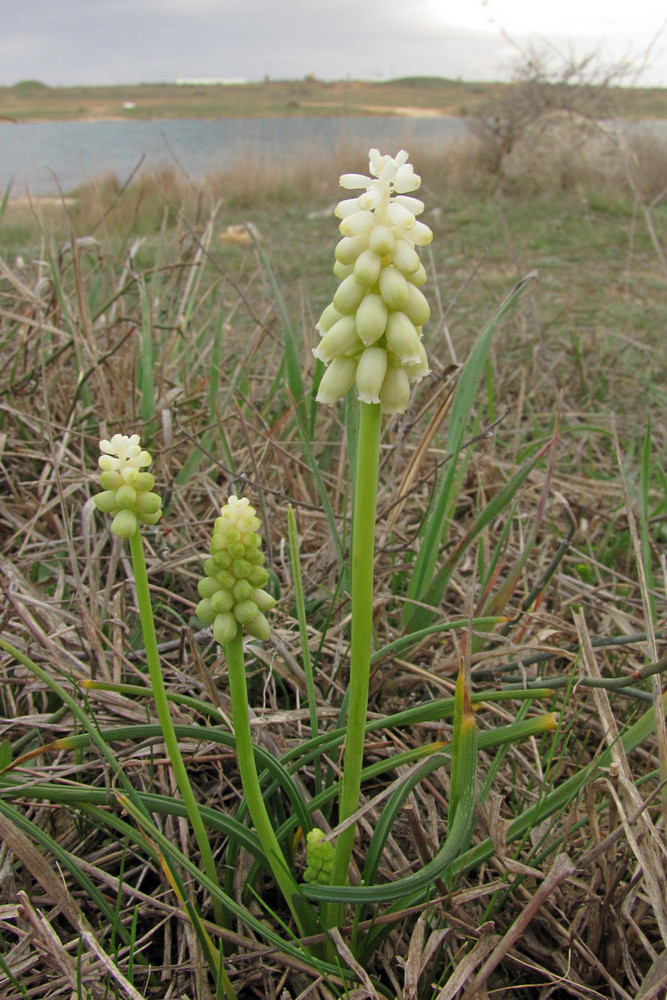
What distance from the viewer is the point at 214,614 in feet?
2.75

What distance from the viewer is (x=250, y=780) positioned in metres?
0.92

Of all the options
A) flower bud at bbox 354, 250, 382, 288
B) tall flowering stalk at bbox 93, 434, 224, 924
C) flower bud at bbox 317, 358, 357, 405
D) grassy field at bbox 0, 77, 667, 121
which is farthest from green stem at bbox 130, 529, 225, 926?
grassy field at bbox 0, 77, 667, 121

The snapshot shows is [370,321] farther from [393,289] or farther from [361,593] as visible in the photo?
[361,593]

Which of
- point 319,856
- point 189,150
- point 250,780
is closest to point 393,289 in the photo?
point 250,780

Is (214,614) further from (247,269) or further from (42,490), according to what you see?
(247,269)

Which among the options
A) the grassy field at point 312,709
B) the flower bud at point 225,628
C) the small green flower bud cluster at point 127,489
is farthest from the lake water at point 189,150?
the flower bud at point 225,628

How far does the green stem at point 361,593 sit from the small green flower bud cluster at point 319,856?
0.09 feet

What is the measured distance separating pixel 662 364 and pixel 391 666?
348cm

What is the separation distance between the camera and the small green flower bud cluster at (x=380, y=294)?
2.38 ft

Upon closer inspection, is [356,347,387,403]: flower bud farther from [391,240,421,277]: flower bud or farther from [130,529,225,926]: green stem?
[130,529,225,926]: green stem

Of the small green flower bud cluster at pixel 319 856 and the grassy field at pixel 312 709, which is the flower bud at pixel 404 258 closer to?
the grassy field at pixel 312 709

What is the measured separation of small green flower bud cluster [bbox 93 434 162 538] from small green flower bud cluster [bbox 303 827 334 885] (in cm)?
53

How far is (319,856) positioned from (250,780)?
0.62ft

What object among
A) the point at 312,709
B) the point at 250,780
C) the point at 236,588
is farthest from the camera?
the point at 312,709
